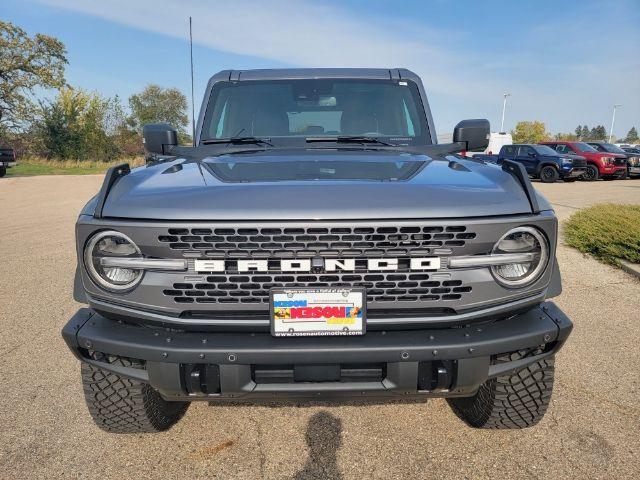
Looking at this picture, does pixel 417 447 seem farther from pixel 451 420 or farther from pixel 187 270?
pixel 187 270

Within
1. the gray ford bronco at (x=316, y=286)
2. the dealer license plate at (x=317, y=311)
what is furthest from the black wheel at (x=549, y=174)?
the dealer license plate at (x=317, y=311)

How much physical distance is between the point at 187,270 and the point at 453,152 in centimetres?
199

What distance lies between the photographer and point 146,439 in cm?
263

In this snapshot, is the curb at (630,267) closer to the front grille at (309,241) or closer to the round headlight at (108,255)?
the front grille at (309,241)

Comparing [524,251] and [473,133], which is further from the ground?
[473,133]

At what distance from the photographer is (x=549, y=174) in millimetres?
19906

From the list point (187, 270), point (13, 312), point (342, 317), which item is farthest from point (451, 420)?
point (13, 312)

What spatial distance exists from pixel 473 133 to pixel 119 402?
8.92 ft

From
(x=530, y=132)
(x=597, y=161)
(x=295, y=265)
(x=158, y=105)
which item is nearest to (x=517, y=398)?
(x=295, y=265)

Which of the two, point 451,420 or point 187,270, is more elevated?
point 187,270

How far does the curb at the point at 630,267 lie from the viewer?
5839 mm

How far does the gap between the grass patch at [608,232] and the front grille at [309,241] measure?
5474 mm

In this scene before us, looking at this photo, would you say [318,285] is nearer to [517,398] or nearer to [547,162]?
[517,398]

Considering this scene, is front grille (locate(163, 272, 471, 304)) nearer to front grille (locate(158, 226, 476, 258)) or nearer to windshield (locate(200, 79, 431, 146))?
front grille (locate(158, 226, 476, 258))
